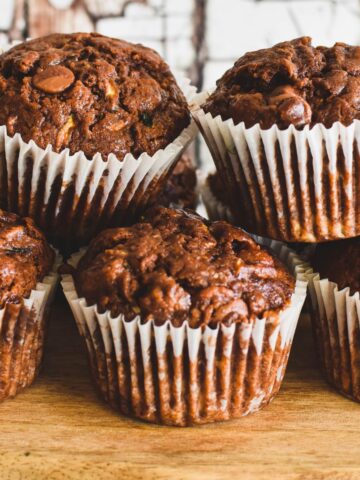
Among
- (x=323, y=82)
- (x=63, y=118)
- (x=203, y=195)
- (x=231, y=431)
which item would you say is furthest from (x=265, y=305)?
(x=203, y=195)

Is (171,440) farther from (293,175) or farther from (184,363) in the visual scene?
(293,175)

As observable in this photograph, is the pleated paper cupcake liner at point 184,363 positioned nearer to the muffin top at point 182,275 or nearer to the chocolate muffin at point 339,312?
the muffin top at point 182,275

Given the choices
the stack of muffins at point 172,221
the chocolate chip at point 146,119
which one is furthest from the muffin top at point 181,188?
the chocolate chip at point 146,119

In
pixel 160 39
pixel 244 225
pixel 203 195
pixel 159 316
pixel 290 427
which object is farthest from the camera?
pixel 160 39

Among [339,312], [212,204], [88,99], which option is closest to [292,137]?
[339,312]

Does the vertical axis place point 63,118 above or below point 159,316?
above

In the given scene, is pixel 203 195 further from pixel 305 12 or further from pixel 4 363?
pixel 305 12
